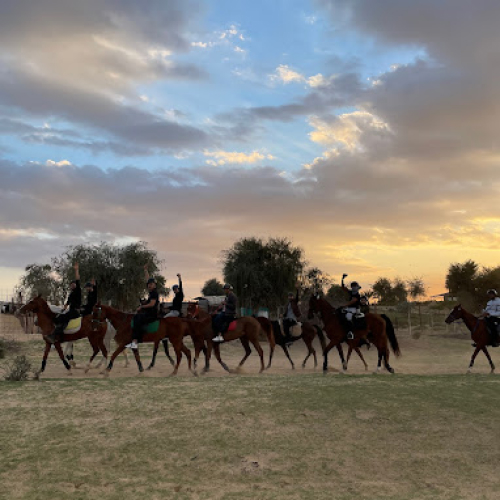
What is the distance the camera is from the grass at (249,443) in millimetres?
7398

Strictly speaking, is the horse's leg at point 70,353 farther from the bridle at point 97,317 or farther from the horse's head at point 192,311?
the horse's head at point 192,311

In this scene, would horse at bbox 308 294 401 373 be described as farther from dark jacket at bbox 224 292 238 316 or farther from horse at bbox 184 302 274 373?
dark jacket at bbox 224 292 238 316

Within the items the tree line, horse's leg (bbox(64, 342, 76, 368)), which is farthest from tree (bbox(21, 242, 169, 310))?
horse's leg (bbox(64, 342, 76, 368))

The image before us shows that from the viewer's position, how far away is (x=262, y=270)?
190ft

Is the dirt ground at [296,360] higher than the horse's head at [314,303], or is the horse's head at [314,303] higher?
the horse's head at [314,303]

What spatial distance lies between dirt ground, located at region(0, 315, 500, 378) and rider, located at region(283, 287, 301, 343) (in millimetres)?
1181

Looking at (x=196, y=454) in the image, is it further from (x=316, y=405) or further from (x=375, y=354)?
(x=375, y=354)

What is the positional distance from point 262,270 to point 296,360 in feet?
108

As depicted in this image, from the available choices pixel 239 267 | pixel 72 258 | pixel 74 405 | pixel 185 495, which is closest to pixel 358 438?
pixel 185 495

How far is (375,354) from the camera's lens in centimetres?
2878

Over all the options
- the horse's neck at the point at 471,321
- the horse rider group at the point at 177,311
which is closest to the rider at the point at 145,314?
the horse rider group at the point at 177,311

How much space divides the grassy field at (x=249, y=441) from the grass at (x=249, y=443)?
2cm

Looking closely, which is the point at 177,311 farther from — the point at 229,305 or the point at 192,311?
the point at 229,305

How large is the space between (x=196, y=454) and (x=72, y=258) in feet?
187
